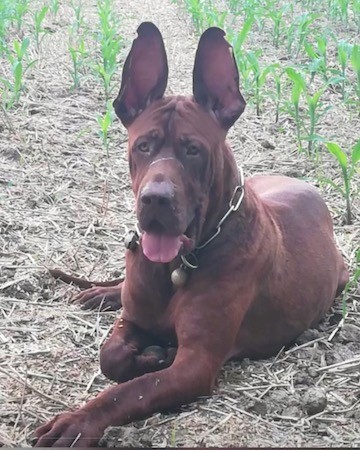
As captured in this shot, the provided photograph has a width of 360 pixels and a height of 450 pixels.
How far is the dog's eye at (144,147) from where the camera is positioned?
113 inches

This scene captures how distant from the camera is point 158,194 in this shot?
2711mm

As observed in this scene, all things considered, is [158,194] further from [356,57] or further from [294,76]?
[356,57]

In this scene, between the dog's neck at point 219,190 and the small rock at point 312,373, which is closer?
the dog's neck at point 219,190

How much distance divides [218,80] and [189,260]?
0.65 meters

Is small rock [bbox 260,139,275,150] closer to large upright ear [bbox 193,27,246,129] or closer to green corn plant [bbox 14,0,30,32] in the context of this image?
large upright ear [bbox 193,27,246,129]

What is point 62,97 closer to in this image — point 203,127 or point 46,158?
point 46,158

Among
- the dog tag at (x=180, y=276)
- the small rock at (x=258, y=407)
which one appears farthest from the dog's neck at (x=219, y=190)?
the small rock at (x=258, y=407)

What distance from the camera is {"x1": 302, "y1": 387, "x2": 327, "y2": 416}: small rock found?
284 cm

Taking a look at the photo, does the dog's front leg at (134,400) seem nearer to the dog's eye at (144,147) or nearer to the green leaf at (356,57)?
the dog's eye at (144,147)

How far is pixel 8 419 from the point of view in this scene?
2.73m

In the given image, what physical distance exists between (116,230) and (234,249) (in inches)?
58.6

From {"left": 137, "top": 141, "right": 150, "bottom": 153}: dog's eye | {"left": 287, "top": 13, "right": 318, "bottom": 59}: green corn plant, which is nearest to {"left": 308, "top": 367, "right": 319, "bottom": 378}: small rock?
{"left": 137, "top": 141, "right": 150, "bottom": 153}: dog's eye

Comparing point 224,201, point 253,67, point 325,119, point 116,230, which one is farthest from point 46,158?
point 224,201

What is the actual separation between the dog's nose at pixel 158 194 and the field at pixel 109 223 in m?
0.68
